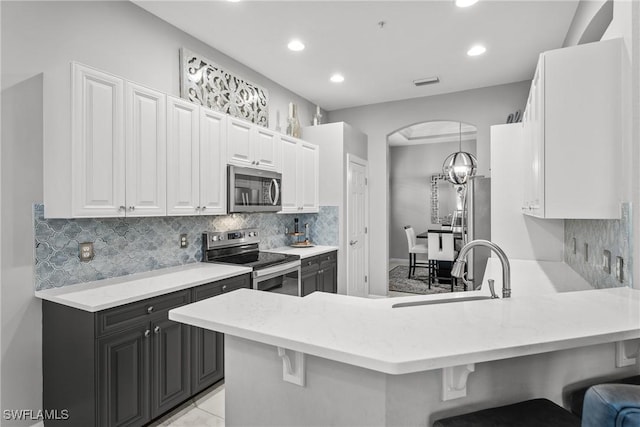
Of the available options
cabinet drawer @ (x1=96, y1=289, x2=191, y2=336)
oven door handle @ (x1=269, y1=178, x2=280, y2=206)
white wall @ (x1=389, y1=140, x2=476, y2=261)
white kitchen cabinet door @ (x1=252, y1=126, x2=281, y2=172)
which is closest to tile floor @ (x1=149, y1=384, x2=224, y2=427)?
cabinet drawer @ (x1=96, y1=289, x2=191, y2=336)

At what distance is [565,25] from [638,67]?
1.99 metres

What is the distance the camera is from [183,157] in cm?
263

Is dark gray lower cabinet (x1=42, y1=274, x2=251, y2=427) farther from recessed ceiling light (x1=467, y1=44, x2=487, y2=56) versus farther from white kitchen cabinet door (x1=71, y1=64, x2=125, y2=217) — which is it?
recessed ceiling light (x1=467, y1=44, x2=487, y2=56)

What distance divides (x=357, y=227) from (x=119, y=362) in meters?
3.46

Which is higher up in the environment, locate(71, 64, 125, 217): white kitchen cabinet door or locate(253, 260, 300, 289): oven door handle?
locate(71, 64, 125, 217): white kitchen cabinet door

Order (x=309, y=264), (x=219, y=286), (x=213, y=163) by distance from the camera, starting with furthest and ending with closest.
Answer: (x=309, y=264), (x=213, y=163), (x=219, y=286)

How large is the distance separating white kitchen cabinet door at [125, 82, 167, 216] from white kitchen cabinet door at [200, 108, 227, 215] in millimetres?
366

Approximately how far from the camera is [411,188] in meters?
8.64

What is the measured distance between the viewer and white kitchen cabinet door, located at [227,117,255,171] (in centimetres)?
309

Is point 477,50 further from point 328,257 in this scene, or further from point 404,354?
point 404,354

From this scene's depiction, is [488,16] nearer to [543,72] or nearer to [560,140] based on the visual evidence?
[543,72]

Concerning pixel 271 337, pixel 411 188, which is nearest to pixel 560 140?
pixel 271 337

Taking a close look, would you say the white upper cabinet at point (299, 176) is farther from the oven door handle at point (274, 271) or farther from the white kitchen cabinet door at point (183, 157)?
the white kitchen cabinet door at point (183, 157)

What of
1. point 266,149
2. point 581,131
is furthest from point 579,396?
point 266,149
